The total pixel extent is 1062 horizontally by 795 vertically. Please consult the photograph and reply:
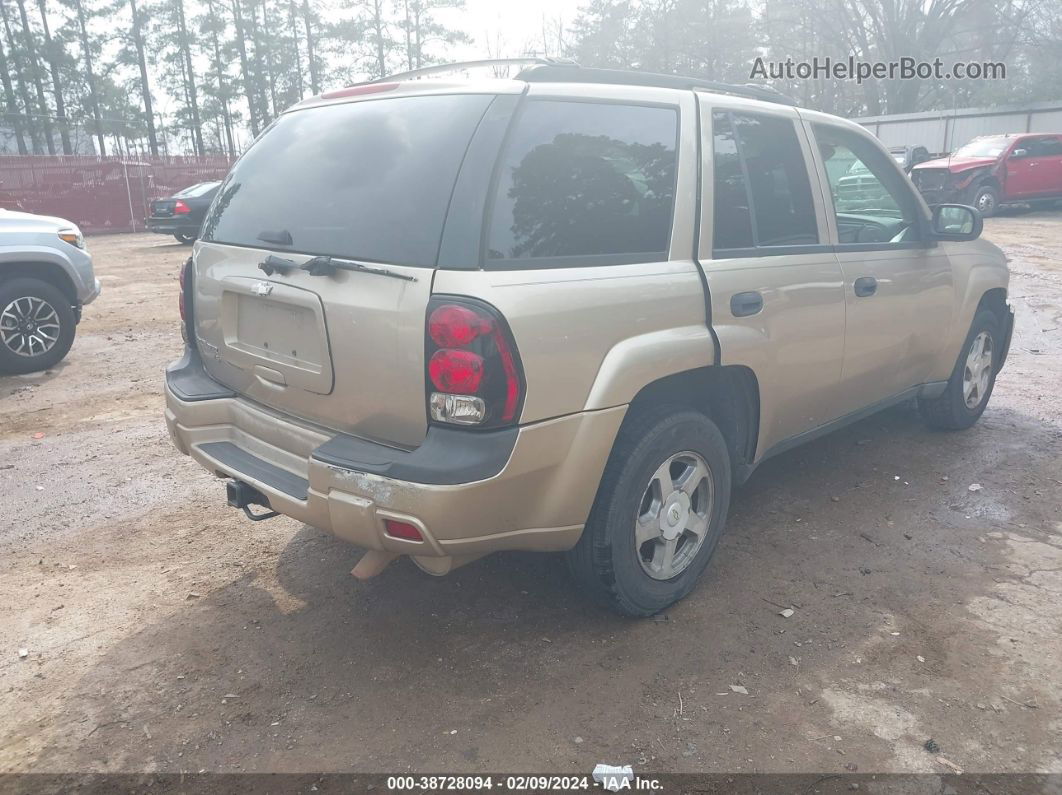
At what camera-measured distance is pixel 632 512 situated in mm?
3078

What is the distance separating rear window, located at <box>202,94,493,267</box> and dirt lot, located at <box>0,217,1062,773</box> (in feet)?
4.79

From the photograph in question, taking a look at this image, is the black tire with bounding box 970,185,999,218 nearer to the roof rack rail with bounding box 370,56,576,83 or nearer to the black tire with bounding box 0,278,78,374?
the black tire with bounding box 0,278,78,374

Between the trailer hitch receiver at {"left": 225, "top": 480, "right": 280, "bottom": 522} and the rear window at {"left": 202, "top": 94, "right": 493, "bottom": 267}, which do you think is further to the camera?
the trailer hitch receiver at {"left": 225, "top": 480, "right": 280, "bottom": 522}

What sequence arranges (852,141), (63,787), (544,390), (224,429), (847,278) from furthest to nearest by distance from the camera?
(852,141) < (847,278) < (224,429) < (544,390) < (63,787)

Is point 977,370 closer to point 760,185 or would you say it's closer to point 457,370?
point 760,185

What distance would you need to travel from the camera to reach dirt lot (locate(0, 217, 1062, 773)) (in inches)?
104

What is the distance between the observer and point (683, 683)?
2.93 meters

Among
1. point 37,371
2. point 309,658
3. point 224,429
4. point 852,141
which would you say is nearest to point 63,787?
point 309,658

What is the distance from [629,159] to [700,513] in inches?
56.3

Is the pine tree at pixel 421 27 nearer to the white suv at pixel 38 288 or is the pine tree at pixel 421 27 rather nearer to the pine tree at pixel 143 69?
the pine tree at pixel 143 69

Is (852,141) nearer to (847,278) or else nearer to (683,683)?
(847,278)

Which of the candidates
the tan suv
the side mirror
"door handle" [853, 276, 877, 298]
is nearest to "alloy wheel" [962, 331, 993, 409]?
the side mirror

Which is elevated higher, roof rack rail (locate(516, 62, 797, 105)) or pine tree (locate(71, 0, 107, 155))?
pine tree (locate(71, 0, 107, 155))

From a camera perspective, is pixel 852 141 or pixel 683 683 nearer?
pixel 683 683
